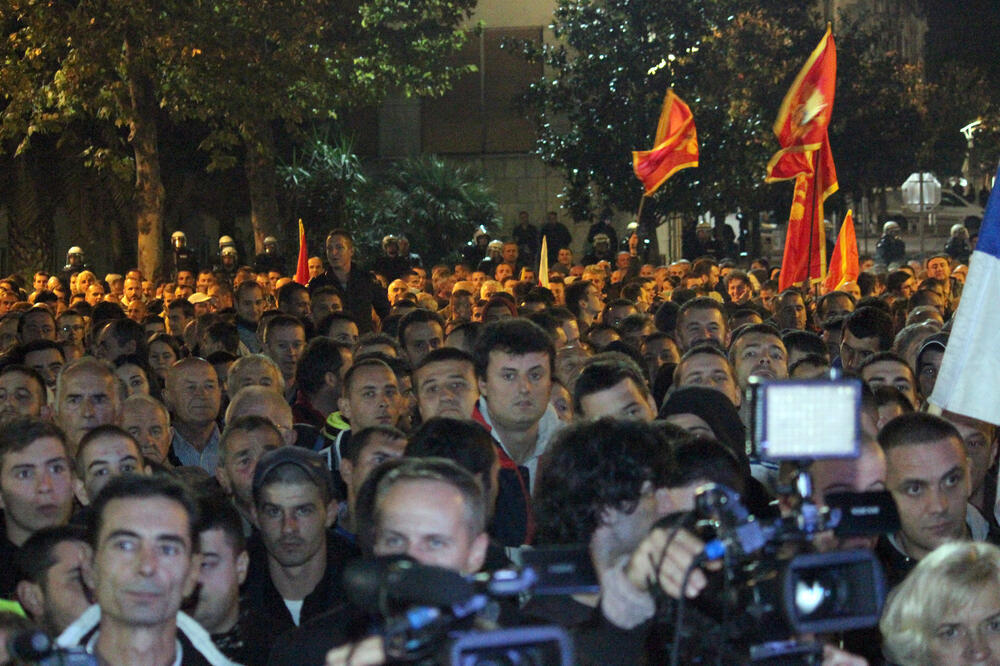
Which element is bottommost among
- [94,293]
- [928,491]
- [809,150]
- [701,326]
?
[928,491]

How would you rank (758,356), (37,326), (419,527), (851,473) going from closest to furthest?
1. (419,527)
2. (851,473)
3. (758,356)
4. (37,326)

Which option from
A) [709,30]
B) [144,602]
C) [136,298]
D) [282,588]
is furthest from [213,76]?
[144,602]

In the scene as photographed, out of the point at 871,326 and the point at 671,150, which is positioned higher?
the point at 671,150

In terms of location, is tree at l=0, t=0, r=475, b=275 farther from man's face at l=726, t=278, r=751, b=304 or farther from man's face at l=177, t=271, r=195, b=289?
man's face at l=726, t=278, r=751, b=304

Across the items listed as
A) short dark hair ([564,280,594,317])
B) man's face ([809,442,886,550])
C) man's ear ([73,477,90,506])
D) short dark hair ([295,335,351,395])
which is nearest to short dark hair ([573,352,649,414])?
man's face ([809,442,886,550])

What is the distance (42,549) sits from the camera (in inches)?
208

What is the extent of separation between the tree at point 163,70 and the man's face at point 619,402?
16486 millimetres

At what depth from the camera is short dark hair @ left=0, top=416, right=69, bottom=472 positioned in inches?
256

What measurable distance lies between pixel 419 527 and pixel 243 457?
11.2 ft

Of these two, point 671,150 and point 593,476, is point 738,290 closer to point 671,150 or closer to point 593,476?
point 671,150

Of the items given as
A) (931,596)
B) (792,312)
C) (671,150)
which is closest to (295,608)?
(931,596)

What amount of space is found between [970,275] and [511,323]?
2192 millimetres

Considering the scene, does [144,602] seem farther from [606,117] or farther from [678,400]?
[606,117]

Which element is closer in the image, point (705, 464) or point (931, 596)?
point (931, 596)
